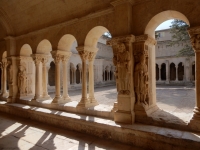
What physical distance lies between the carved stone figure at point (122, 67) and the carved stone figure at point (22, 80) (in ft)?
15.7

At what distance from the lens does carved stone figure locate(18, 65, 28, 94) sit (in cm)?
665

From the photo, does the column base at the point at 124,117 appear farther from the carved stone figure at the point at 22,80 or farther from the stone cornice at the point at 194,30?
the carved stone figure at the point at 22,80

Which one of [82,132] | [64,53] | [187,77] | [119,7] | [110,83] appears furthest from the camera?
[110,83]

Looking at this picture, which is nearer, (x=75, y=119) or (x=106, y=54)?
(x=75, y=119)

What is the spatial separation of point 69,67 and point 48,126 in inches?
410

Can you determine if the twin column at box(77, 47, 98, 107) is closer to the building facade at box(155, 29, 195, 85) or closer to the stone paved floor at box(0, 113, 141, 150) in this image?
the stone paved floor at box(0, 113, 141, 150)

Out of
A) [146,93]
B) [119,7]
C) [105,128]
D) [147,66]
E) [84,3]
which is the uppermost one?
[84,3]

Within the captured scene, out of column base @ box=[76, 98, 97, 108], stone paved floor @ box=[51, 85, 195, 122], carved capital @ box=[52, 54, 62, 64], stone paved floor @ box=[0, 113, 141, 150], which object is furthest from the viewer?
carved capital @ box=[52, 54, 62, 64]

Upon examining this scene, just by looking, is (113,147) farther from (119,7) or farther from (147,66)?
(119,7)

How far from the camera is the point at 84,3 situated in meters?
4.38

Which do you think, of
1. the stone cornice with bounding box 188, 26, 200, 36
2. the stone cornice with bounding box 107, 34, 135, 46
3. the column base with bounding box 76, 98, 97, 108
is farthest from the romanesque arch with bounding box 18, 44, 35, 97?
the stone cornice with bounding box 188, 26, 200, 36

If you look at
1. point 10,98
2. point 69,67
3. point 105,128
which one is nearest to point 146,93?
point 105,128

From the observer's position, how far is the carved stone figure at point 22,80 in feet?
21.8

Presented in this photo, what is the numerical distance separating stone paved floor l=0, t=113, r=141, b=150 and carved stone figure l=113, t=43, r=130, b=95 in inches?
50.1
